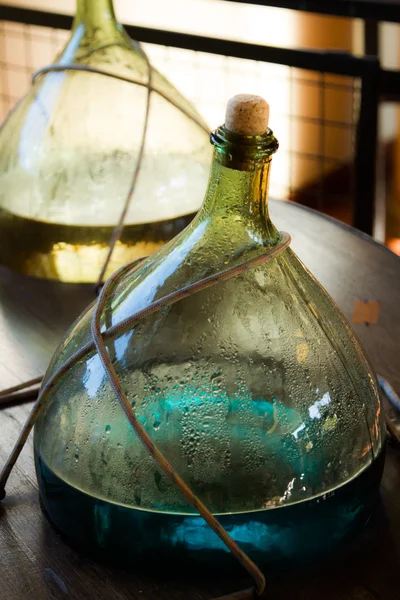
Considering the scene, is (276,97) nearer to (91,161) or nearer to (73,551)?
(91,161)

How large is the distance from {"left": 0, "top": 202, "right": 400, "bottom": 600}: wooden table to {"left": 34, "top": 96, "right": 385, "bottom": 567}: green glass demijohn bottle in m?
0.01

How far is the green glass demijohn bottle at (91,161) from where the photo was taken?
84 cm

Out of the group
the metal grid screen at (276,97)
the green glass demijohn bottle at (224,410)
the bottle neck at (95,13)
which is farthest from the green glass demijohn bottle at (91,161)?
the metal grid screen at (276,97)

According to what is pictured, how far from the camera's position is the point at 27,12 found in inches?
67.7

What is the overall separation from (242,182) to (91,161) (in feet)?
1.16

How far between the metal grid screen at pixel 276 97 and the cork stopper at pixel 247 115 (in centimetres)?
224

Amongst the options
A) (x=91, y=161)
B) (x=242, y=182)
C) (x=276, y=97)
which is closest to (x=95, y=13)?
(x=91, y=161)

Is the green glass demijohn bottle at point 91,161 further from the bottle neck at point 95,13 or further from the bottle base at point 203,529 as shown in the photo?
the bottle base at point 203,529

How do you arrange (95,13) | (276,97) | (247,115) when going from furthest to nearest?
(276,97) < (95,13) < (247,115)

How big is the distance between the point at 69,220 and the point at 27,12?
1.01 meters

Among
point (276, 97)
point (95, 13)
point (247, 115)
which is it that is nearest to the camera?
point (247, 115)

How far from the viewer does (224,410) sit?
0.52 m

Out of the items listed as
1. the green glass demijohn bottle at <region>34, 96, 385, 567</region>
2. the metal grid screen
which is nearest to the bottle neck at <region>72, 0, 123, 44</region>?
the green glass demijohn bottle at <region>34, 96, 385, 567</region>

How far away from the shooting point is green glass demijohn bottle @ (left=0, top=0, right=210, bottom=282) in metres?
0.84
